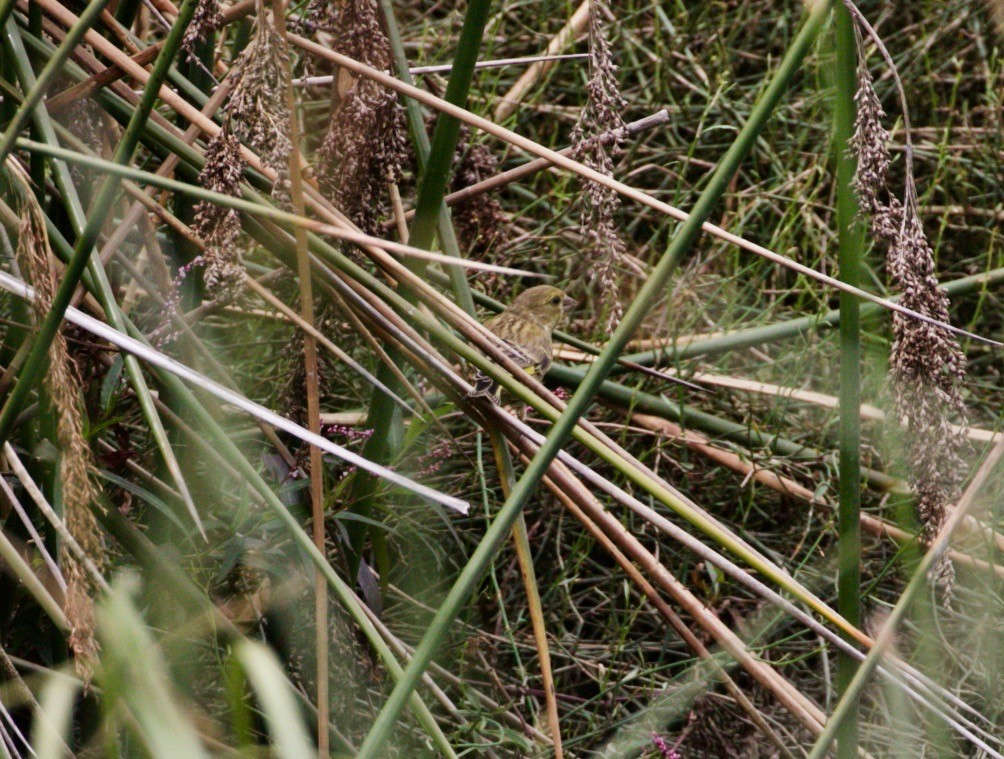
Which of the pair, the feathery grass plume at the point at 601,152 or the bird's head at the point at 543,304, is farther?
the bird's head at the point at 543,304

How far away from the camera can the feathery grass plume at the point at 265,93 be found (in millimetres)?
1157

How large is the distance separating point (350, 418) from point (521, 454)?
75cm

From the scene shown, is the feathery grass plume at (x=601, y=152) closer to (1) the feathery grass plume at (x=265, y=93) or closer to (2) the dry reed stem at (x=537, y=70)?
(1) the feathery grass plume at (x=265, y=93)

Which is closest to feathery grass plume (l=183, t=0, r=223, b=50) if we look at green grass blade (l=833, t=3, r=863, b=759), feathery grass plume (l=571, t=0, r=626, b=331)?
feathery grass plume (l=571, t=0, r=626, b=331)

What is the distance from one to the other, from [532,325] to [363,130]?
0.75 metres

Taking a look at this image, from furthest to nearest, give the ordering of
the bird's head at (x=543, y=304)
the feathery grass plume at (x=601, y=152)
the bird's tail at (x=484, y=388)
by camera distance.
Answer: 1. the bird's head at (x=543, y=304)
2. the bird's tail at (x=484, y=388)
3. the feathery grass plume at (x=601, y=152)

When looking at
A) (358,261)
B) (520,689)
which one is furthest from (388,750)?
(358,261)

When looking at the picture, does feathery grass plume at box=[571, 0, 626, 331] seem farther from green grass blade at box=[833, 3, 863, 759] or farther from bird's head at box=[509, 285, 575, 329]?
bird's head at box=[509, 285, 575, 329]

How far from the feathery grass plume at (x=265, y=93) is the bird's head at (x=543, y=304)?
944 millimetres

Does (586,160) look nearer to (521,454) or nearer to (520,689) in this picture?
(521,454)

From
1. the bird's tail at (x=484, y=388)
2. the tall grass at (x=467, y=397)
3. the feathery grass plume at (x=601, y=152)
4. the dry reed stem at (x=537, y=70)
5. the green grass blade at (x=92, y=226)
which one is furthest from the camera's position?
the dry reed stem at (x=537, y=70)

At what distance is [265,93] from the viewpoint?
1.18m

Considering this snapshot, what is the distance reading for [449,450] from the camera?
2.05m

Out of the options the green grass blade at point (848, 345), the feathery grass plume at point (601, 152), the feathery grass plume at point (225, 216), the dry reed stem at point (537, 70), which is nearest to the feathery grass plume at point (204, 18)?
the feathery grass plume at point (225, 216)
